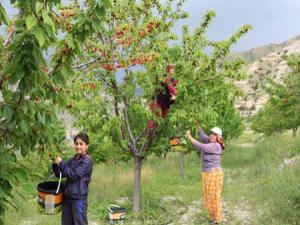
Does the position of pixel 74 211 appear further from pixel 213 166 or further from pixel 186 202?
pixel 186 202

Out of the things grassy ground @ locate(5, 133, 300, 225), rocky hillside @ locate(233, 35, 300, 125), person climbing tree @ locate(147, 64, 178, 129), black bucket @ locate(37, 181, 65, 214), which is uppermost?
rocky hillside @ locate(233, 35, 300, 125)

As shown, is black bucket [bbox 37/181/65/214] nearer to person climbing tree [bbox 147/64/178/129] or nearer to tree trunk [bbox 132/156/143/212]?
person climbing tree [bbox 147/64/178/129]

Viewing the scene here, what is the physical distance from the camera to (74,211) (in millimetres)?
5789

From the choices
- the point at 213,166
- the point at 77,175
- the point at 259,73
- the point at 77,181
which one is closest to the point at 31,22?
the point at 77,175

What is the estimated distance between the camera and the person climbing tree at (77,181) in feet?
18.2

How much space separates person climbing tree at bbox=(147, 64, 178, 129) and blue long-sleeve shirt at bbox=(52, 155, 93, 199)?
3561 mm

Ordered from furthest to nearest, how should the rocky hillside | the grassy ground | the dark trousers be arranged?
the rocky hillside
the grassy ground
the dark trousers

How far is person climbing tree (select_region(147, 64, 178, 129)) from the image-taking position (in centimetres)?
895

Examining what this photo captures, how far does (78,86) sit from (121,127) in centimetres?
291

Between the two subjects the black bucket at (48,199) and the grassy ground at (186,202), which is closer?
the black bucket at (48,199)

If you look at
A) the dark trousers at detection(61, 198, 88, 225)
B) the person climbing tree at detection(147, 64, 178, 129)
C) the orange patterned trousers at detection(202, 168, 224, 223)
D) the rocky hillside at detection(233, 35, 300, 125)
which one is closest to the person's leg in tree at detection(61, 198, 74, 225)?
the dark trousers at detection(61, 198, 88, 225)

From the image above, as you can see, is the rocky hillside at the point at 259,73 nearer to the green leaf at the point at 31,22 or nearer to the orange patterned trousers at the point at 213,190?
the orange patterned trousers at the point at 213,190

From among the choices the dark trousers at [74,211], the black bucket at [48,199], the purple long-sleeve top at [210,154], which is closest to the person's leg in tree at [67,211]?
the dark trousers at [74,211]

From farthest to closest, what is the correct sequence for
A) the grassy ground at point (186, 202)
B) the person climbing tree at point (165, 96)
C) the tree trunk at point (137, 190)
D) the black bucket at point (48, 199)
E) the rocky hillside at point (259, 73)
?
the rocky hillside at point (259, 73)
the tree trunk at point (137, 190)
the grassy ground at point (186, 202)
the person climbing tree at point (165, 96)
the black bucket at point (48, 199)
